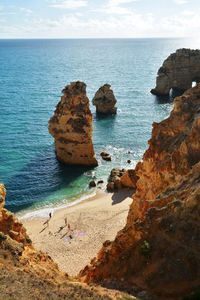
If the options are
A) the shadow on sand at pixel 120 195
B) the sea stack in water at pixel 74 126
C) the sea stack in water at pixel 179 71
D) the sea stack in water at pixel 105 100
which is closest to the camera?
the shadow on sand at pixel 120 195

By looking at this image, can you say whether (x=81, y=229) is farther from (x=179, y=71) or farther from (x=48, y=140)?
(x=179, y=71)

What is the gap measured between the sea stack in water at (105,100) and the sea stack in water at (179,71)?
23743 mm

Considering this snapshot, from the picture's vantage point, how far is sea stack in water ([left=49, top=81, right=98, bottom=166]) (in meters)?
42.0

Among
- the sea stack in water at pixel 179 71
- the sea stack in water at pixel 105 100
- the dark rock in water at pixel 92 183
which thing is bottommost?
the dark rock in water at pixel 92 183

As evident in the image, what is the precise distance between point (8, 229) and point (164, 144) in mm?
12980

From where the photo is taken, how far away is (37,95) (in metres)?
90.2

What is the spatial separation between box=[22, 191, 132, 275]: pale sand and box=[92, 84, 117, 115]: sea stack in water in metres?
36.2

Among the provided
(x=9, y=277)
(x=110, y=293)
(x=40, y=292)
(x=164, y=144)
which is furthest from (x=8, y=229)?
(x=164, y=144)

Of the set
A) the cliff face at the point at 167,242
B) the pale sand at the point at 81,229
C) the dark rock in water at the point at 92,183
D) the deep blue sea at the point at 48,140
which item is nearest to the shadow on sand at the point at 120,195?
the pale sand at the point at 81,229

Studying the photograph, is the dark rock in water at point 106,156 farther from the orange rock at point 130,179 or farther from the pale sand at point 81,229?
the pale sand at point 81,229

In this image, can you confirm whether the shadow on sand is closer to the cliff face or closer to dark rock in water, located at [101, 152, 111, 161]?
dark rock in water, located at [101, 152, 111, 161]

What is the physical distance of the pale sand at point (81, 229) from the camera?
86.0ft

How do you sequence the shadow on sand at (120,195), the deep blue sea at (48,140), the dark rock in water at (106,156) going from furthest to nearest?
the dark rock in water at (106,156)
the deep blue sea at (48,140)
the shadow on sand at (120,195)

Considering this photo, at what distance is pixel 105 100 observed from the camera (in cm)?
6875
